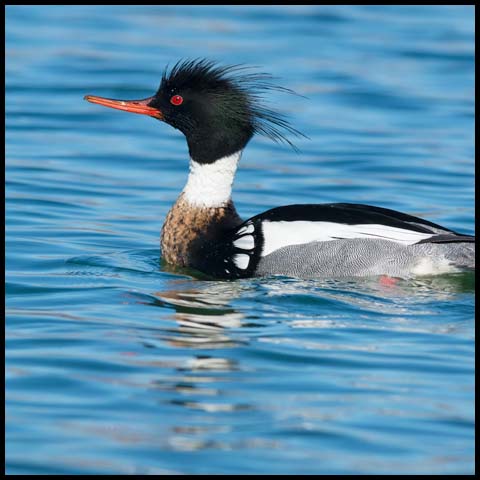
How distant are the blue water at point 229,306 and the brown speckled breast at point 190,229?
0.20 meters

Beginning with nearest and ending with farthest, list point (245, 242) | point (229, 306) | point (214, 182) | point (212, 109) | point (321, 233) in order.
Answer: point (229, 306)
point (321, 233)
point (245, 242)
point (212, 109)
point (214, 182)

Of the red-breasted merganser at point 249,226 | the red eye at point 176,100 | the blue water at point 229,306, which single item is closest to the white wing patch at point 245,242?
the red-breasted merganser at point 249,226

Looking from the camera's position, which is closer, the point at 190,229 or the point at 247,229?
the point at 247,229

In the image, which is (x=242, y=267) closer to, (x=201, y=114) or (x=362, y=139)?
(x=201, y=114)

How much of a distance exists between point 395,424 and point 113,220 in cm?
552

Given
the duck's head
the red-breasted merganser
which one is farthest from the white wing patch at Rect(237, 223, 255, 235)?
the duck's head

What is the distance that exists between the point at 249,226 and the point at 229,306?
1049 mm

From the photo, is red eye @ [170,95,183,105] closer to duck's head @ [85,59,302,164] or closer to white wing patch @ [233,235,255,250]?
duck's head @ [85,59,302,164]

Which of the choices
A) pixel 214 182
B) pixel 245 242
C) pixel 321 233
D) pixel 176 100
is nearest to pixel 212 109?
pixel 176 100

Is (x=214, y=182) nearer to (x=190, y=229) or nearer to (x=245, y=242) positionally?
(x=190, y=229)

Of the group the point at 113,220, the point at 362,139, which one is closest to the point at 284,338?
the point at 113,220

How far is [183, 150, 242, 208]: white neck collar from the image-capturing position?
9.77m

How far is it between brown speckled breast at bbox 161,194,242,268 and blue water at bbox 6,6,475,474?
0.66 feet

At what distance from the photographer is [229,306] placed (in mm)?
8484
